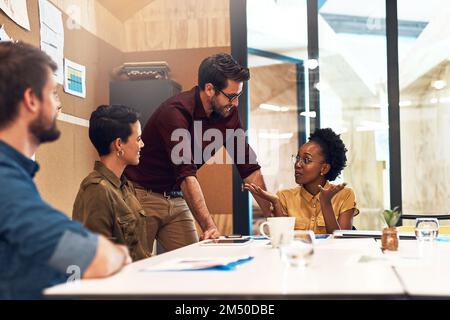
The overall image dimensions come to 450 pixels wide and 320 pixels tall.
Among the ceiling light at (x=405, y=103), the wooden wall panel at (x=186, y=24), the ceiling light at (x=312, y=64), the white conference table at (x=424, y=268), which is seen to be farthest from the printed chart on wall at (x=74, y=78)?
the ceiling light at (x=405, y=103)

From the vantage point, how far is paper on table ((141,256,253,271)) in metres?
1.19

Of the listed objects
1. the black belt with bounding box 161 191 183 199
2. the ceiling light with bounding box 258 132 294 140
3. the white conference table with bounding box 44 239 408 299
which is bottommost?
the white conference table with bounding box 44 239 408 299

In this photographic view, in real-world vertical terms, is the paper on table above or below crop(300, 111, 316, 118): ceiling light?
below

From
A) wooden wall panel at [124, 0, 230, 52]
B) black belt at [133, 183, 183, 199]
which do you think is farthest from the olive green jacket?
wooden wall panel at [124, 0, 230, 52]

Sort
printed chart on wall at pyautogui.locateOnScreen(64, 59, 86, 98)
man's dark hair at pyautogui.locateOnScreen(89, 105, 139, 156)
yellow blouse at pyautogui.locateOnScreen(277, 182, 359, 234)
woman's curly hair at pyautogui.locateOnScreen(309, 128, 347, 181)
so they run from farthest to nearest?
1. woman's curly hair at pyautogui.locateOnScreen(309, 128, 347, 181)
2. yellow blouse at pyautogui.locateOnScreen(277, 182, 359, 234)
3. printed chart on wall at pyautogui.locateOnScreen(64, 59, 86, 98)
4. man's dark hair at pyautogui.locateOnScreen(89, 105, 139, 156)

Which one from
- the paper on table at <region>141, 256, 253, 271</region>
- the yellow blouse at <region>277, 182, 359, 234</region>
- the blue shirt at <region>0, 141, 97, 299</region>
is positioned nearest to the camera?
the blue shirt at <region>0, 141, 97, 299</region>

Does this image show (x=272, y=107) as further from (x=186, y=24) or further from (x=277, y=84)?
(x=186, y=24)

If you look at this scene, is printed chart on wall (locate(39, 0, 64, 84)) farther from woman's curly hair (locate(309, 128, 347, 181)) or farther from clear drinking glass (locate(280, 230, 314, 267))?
woman's curly hair (locate(309, 128, 347, 181))

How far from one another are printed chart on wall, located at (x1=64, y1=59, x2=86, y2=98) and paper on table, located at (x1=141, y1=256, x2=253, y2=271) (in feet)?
3.05

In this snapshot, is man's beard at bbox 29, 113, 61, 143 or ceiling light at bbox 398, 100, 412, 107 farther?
ceiling light at bbox 398, 100, 412, 107
